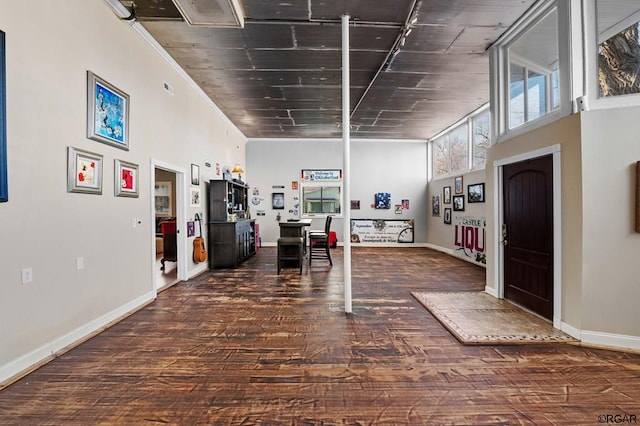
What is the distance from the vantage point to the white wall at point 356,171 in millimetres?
9977

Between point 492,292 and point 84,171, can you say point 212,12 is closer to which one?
point 84,171

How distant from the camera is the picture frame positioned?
5699 mm

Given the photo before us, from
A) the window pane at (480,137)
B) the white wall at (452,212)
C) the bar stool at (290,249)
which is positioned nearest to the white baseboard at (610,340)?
the white wall at (452,212)

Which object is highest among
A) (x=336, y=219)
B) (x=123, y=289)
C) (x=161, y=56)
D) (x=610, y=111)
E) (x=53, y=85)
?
(x=161, y=56)

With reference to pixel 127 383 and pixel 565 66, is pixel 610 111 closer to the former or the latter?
pixel 565 66

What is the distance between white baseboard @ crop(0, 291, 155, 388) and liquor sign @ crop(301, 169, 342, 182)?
679 cm

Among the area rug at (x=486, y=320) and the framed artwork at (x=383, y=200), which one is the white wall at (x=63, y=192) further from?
the framed artwork at (x=383, y=200)

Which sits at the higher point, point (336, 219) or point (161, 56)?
point (161, 56)

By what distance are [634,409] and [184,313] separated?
409cm

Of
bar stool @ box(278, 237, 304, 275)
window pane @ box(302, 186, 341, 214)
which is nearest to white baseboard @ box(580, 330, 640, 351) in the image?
bar stool @ box(278, 237, 304, 275)

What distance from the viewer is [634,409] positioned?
6.57 ft

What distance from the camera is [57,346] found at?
9.00 feet

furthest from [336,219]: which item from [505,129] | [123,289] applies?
[123,289]

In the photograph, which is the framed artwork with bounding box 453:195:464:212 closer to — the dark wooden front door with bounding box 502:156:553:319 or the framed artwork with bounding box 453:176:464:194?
the framed artwork with bounding box 453:176:464:194
